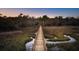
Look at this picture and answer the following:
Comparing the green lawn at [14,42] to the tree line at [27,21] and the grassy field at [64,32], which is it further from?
the grassy field at [64,32]

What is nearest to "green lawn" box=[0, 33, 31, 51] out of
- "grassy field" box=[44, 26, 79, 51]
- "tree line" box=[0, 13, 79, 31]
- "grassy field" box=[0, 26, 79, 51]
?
"grassy field" box=[0, 26, 79, 51]

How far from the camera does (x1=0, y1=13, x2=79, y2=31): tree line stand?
2.09m

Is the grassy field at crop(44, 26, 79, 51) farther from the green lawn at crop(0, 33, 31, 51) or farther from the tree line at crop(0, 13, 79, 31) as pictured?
the green lawn at crop(0, 33, 31, 51)

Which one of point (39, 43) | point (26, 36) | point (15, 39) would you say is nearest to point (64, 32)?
point (39, 43)

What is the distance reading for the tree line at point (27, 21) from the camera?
6.86ft

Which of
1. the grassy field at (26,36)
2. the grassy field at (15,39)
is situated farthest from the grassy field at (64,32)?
the grassy field at (15,39)

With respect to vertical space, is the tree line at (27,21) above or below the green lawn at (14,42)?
above

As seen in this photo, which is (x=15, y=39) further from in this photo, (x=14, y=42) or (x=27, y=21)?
(x=27, y=21)

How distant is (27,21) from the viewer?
2.10 meters

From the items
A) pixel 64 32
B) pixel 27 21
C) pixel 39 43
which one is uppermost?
pixel 27 21

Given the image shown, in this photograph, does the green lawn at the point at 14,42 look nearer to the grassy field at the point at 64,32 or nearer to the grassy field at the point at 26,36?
the grassy field at the point at 26,36

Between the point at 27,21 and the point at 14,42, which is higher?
the point at 27,21
